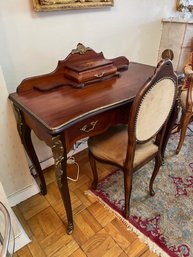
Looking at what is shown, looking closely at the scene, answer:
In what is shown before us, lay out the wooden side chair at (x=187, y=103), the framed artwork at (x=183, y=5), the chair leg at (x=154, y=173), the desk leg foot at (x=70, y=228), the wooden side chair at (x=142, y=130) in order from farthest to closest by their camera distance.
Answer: the framed artwork at (x=183, y=5) → the wooden side chair at (x=187, y=103) → the chair leg at (x=154, y=173) → the desk leg foot at (x=70, y=228) → the wooden side chair at (x=142, y=130)

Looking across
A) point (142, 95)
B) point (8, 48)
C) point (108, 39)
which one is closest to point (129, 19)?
point (108, 39)

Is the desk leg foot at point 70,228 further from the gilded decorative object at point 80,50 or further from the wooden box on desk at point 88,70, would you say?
the gilded decorative object at point 80,50

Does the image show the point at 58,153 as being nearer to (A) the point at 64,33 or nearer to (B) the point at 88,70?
(B) the point at 88,70

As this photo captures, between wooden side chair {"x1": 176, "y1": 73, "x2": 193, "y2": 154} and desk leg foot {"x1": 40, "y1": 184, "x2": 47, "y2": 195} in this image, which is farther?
wooden side chair {"x1": 176, "y1": 73, "x2": 193, "y2": 154}

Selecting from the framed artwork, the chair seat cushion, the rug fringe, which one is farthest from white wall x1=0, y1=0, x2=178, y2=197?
the rug fringe

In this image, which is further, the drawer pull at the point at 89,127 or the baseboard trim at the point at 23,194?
the baseboard trim at the point at 23,194

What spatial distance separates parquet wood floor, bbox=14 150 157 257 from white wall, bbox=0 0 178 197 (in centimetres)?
41

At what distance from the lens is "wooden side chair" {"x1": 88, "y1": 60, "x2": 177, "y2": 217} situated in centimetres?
93

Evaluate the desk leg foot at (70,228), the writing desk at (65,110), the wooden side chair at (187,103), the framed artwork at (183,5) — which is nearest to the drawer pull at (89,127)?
the writing desk at (65,110)

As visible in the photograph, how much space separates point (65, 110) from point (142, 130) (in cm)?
40

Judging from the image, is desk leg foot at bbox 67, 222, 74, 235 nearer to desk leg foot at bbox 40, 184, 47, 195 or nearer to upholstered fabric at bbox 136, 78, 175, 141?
desk leg foot at bbox 40, 184, 47, 195

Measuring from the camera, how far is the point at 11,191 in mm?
1420

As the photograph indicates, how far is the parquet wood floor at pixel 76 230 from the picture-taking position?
3.95 feet

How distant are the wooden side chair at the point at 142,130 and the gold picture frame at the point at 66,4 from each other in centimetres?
82
